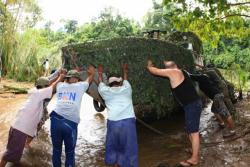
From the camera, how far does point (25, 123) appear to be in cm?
601

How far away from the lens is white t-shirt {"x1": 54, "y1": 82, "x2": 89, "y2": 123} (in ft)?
18.8

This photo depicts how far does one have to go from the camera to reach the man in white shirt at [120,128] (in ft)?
18.0

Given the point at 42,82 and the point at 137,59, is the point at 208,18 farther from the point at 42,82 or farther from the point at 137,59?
the point at 42,82

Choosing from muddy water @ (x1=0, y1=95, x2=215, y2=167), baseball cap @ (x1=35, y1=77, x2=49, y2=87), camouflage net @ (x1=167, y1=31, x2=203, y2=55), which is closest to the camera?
baseball cap @ (x1=35, y1=77, x2=49, y2=87)

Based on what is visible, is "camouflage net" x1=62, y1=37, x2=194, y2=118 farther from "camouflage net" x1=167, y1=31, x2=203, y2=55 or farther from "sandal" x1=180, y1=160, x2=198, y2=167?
"camouflage net" x1=167, y1=31, x2=203, y2=55

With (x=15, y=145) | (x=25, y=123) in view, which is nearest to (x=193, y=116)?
(x=25, y=123)

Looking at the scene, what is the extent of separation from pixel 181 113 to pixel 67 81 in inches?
187

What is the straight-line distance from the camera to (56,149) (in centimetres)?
573

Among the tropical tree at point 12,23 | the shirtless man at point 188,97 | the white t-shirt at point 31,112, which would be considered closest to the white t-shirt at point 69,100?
the white t-shirt at point 31,112

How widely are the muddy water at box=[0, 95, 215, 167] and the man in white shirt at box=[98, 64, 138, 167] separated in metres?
1.01

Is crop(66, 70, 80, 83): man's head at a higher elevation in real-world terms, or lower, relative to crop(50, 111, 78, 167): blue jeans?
higher

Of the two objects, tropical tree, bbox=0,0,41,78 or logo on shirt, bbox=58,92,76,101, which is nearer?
logo on shirt, bbox=58,92,76,101

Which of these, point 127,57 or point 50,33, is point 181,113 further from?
point 50,33

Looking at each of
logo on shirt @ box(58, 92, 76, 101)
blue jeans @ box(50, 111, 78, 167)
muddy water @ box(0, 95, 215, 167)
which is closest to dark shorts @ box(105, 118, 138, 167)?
blue jeans @ box(50, 111, 78, 167)
